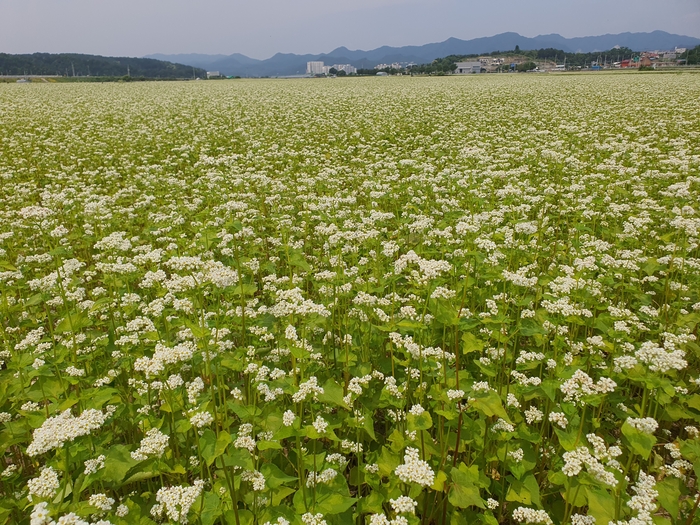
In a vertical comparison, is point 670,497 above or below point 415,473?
below

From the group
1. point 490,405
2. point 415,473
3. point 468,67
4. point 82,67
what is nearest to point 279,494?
point 415,473

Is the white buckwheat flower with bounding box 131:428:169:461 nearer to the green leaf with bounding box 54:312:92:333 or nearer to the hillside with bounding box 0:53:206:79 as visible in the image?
the green leaf with bounding box 54:312:92:333

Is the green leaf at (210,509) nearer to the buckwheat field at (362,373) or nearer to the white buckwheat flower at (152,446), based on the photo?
the buckwheat field at (362,373)

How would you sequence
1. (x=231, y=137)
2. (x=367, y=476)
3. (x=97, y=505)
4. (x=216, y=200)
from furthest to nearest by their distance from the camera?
(x=231, y=137)
(x=216, y=200)
(x=367, y=476)
(x=97, y=505)

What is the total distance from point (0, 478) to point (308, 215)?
5822 mm

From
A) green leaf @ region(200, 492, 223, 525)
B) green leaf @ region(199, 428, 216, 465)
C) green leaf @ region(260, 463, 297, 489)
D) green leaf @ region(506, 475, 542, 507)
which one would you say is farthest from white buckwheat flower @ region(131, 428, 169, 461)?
green leaf @ region(506, 475, 542, 507)

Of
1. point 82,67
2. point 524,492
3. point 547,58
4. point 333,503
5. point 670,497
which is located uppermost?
point 547,58

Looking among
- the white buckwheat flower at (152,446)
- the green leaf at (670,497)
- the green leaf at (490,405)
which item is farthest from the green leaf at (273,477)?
the green leaf at (670,497)

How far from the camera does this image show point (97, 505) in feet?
8.66

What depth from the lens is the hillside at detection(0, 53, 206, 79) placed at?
14800cm

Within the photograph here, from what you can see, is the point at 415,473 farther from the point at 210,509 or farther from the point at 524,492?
the point at 210,509

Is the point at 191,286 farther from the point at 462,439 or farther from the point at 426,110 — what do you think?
the point at 426,110

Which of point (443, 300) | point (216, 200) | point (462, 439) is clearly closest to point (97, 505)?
point (462, 439)

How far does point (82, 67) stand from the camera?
168 meters
